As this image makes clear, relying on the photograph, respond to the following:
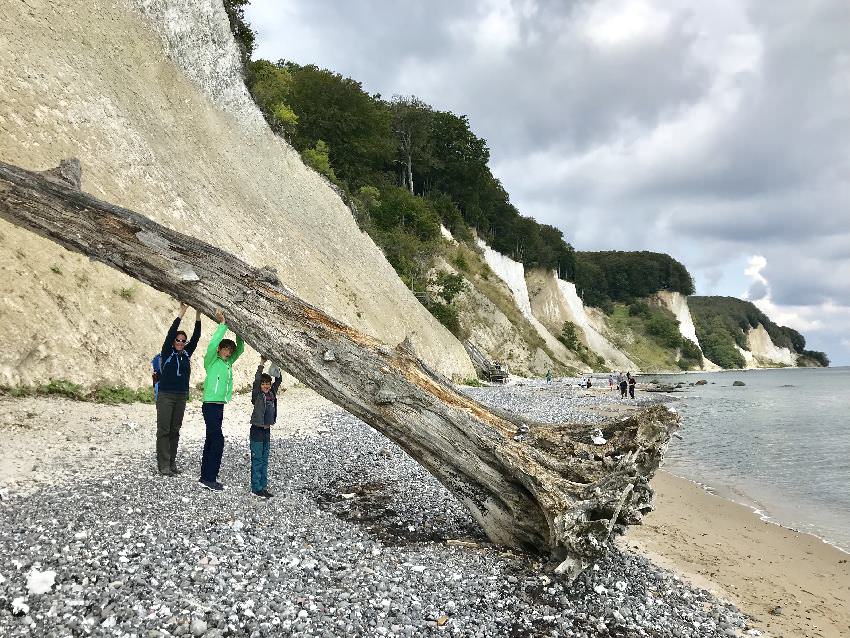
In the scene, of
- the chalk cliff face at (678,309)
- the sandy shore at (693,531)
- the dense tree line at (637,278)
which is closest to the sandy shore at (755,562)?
the sandy shore at (693,531)

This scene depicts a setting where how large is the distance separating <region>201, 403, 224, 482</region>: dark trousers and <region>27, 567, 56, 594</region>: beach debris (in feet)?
10.4

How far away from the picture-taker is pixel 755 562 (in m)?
8.54

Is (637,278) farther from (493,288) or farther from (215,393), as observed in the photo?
(215,393)

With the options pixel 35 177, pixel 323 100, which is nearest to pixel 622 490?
pixel 35 177

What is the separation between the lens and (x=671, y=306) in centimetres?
13238

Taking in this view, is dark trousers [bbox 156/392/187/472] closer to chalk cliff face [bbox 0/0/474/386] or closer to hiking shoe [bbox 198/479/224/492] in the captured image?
hiking shoe [bbox 198/479/224/492]

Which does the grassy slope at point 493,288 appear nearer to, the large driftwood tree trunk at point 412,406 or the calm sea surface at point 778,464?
the calm sea surface at point 778,464

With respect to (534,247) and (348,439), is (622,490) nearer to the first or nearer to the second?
(348,439)

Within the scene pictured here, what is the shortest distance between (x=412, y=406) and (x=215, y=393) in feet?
9.55

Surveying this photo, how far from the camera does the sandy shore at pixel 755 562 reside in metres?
6.64

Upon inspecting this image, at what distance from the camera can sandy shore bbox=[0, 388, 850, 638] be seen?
696 centimetres

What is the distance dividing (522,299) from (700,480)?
5733 cm


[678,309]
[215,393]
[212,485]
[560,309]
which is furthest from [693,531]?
[678,309]

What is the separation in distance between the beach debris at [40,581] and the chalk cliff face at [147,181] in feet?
26.0
